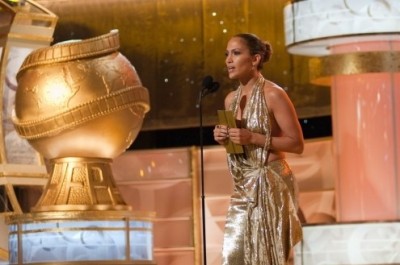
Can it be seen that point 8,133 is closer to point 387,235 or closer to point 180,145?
point 180,145

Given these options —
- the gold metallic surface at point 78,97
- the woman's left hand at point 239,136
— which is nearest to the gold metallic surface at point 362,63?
the woman's left hand at point 239,136

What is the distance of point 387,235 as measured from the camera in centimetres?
536

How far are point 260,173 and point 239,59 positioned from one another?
0.45m

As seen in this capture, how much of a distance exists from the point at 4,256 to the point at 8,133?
764 mm

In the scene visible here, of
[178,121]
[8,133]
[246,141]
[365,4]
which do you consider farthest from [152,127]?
[246,141]

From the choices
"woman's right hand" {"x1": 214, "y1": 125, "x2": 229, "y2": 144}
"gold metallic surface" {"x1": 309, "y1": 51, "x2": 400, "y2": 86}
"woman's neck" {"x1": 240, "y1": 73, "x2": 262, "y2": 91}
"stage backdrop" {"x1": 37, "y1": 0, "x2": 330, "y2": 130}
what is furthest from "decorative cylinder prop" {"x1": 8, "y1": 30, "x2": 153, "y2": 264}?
"woman's right hand" {"x1": 214, "y1": 125, "x2": 229, "y2": 144}

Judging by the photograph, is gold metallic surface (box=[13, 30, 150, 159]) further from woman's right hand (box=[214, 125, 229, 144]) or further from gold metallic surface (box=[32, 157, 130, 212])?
woman's right hand (box=[214, 125, 229, 144])

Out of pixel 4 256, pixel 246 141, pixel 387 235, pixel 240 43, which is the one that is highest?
→ pixel 240 43

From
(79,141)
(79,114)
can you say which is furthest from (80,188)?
(79,114)

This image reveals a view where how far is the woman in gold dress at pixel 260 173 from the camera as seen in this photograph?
15.8ft

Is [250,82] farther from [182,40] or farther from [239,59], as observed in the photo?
[182,40]

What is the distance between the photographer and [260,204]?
15.9 feet

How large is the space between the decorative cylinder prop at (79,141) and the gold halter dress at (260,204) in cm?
214

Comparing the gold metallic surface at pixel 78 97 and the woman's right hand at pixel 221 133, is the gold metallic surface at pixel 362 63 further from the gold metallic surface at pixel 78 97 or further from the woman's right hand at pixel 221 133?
the gold metallic surface at pixel 78 97
